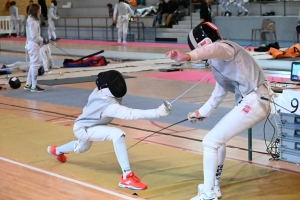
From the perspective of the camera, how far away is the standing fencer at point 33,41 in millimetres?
10320

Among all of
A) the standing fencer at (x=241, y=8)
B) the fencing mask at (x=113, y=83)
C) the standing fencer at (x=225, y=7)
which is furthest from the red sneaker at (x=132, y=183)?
the standing fencer at (x=225, y=7)

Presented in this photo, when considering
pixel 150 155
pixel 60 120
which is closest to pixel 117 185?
pixel 150 155

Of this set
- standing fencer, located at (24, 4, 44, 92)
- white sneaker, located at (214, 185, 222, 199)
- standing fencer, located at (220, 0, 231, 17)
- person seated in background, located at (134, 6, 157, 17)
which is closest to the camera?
white sneaker, located at (214, 185, 222, 199)

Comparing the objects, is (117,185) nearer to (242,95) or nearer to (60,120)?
(242,95)

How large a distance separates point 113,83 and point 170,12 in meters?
20.1

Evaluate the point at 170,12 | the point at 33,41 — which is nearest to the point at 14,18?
the point at 170,12

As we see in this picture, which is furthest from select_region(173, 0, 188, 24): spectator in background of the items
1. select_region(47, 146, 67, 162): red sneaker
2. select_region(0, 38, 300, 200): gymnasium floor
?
select_region(47, 146, 67, 162): red sneaker

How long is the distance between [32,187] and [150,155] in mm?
1455

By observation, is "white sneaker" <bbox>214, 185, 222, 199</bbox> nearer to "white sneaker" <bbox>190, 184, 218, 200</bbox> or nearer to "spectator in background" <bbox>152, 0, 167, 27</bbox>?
"white sneaker" <bbox>190, 184, 218, 200</bbox>

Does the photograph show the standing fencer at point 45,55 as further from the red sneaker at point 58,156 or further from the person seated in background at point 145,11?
the person seated in background at point 145,11

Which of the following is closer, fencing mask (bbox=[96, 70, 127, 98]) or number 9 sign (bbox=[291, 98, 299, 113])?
number 9 sign (bbox=[291, 98, 299, 113])

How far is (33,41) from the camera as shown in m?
10.7

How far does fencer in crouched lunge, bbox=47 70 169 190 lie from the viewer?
15.9 ft

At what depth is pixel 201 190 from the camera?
4.44m
